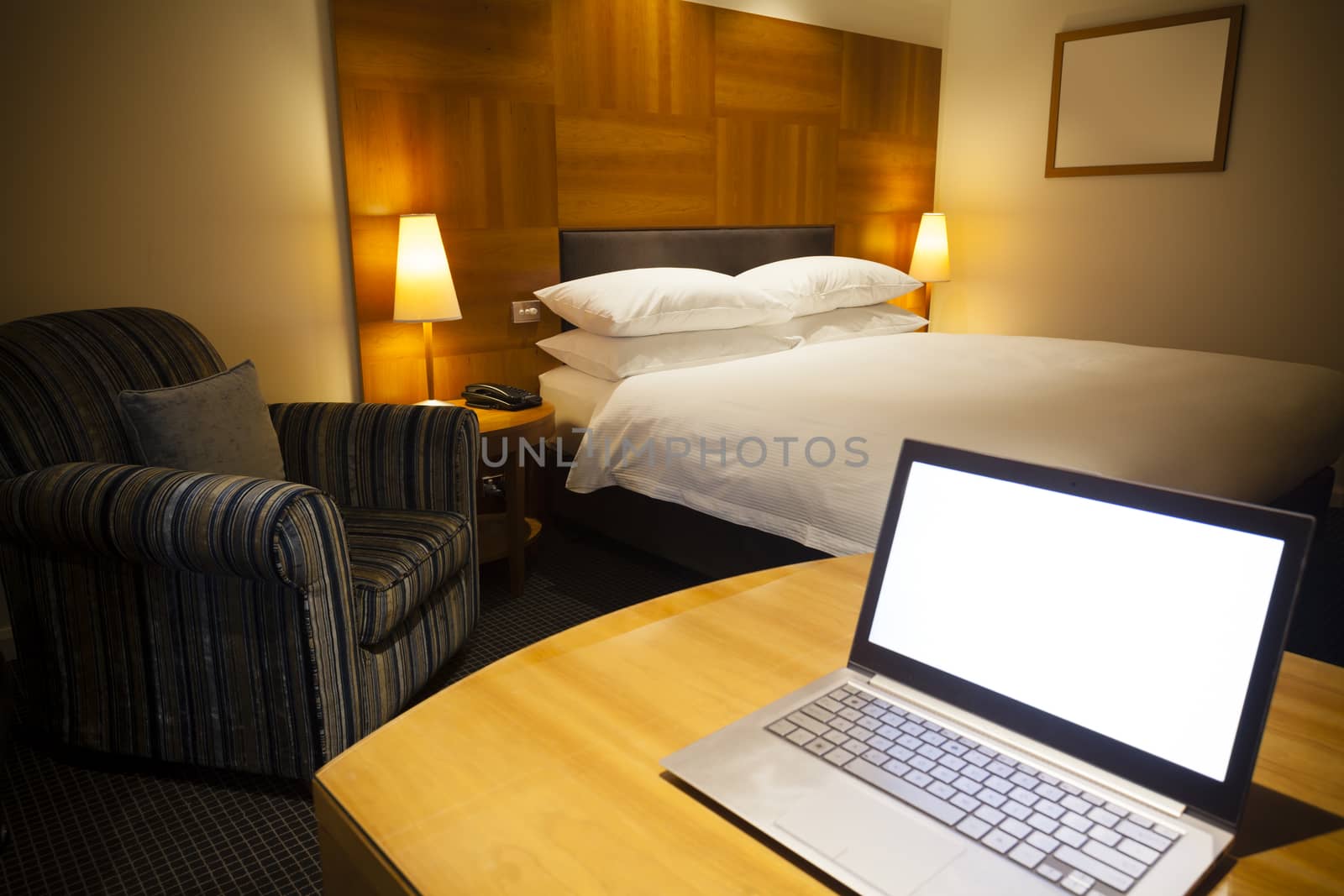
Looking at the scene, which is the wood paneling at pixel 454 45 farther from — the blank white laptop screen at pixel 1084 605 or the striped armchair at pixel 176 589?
the blank white laptop screen at pixel 1084 605

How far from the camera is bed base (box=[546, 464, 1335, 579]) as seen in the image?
96.1 inches

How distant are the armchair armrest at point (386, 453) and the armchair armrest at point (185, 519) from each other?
531mm

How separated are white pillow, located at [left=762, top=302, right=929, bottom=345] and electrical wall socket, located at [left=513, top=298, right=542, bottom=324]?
2.70 ft

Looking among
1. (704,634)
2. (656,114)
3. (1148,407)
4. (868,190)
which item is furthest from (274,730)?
(868,190)

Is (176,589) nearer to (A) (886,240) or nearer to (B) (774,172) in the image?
(B) (774,172)

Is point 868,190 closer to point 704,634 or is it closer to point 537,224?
point 537,224

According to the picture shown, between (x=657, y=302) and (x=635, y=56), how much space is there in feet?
3.42

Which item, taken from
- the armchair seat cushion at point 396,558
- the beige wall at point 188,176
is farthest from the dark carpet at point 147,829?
the beige wall at point 188,176

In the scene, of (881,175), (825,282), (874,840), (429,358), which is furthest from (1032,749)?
(881,175)

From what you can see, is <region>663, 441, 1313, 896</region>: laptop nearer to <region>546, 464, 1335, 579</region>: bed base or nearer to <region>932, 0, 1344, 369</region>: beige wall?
<region>546, 464, 1335, 579</region>: bed base

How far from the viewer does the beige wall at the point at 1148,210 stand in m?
3.58

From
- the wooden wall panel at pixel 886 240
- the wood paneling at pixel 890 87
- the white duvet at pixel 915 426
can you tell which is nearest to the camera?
the white duvet at pixel 915 426

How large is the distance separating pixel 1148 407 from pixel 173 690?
2329 millimetres

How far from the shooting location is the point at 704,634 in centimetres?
96
